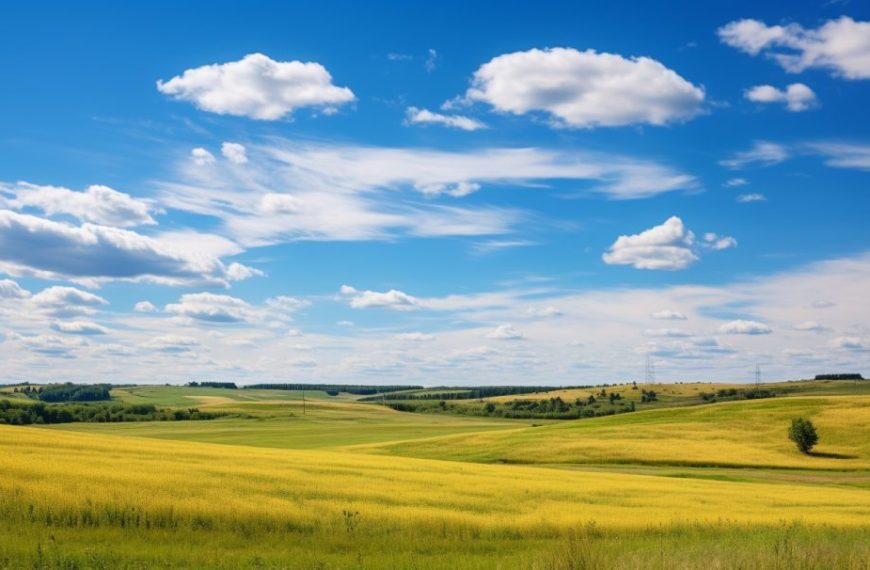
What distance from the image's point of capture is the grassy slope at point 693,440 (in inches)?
2586

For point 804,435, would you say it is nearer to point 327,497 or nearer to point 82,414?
point 327,497

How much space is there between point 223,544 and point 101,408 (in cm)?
14631

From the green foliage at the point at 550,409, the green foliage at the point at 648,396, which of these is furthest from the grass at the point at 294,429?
the green foliage at the point at 648,396

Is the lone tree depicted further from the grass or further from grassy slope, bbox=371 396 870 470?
the grass

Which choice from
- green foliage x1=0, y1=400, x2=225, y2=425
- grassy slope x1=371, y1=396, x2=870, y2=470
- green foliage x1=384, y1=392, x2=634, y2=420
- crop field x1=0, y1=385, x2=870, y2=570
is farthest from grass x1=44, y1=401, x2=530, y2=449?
crop field x1=0, y1=385, x2=870, y2=570

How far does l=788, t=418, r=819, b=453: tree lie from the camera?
69812 millimetres

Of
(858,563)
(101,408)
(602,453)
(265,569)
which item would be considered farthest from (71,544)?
(101,408)

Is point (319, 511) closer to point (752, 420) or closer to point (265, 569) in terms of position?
point (265, 569)

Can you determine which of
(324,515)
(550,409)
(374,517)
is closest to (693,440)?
(374,517)

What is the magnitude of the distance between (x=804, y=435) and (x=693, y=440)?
1048 cm

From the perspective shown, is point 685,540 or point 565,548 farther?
point 685,540

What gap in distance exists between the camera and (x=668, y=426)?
85938 millimetres

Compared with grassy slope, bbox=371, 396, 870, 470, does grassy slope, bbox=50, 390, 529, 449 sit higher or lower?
lower

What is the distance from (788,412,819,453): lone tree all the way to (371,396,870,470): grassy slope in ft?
3.85
